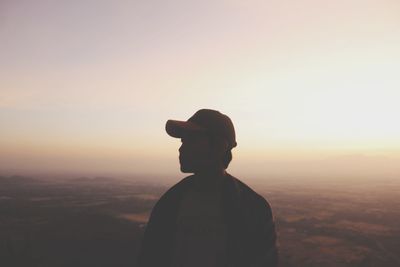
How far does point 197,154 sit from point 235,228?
0.40 metres

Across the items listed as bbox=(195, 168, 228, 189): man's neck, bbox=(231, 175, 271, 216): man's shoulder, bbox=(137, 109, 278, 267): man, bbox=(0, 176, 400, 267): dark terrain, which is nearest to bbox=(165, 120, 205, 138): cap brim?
bbox=(137, 109, 278, 267): man

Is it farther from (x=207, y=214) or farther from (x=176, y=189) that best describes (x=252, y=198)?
(x=176, y=189)

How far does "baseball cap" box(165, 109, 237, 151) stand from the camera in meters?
1.63

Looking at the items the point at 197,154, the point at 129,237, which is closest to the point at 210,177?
the point at 197,154

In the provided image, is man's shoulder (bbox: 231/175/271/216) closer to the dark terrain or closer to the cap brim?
the cap brim

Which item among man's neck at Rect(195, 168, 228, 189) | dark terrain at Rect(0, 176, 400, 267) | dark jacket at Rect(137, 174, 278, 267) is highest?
man's neck at Rect(195, 168, 228, 189)

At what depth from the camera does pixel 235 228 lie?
153cm

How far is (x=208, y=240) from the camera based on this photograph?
1570 mm

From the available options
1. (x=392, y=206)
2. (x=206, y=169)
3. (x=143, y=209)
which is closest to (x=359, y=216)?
(x=392, y=206)

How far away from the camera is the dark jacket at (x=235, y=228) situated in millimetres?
1456

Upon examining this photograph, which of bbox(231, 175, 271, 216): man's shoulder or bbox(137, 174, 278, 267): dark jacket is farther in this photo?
bbox(231, 175, 271, 216): man's shoulder

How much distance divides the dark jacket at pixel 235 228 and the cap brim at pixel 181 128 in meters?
0.27

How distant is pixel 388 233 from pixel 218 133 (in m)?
44.5

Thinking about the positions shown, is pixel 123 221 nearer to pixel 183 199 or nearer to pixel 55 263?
pixel 55 263
